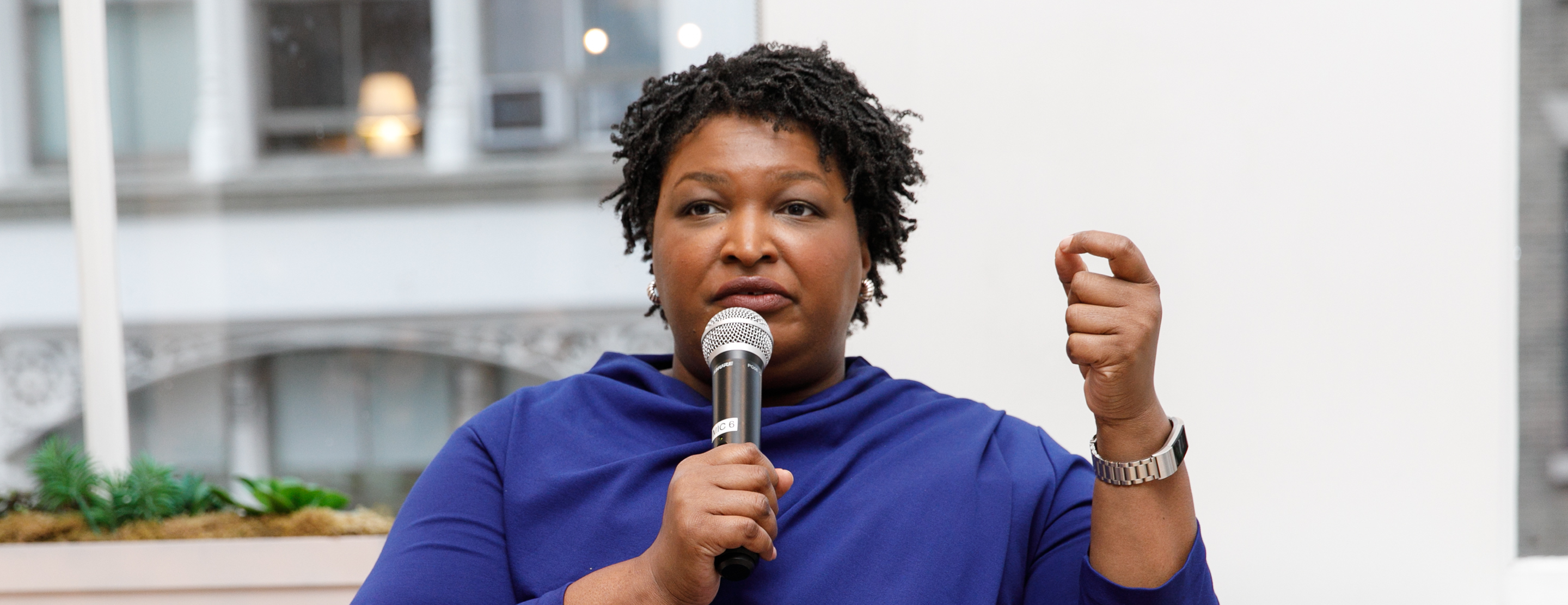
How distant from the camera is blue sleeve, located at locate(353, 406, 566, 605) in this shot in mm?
1152

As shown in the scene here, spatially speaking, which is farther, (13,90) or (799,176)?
(13,90)

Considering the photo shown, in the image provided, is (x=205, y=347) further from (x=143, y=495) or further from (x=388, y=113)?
(x=388, y=113)

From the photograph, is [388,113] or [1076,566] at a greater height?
[388,113]

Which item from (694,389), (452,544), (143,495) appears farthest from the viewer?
(143,495)

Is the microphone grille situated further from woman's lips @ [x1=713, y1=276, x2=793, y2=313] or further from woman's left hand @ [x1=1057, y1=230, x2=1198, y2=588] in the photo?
woman's left hand @ [x1=1057, y1=230, x2=1198, y2=588]

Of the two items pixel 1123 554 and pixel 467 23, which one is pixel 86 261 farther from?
pixel 1123 554

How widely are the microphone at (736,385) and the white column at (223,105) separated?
2.02 metres

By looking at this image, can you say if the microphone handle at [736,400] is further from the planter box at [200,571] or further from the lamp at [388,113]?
the lamp at [388,113]

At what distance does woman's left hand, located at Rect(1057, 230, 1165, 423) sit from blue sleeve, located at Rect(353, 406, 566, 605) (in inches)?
24.0

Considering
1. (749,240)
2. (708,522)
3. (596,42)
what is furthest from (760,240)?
(596,42)

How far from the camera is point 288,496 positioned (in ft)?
8.04

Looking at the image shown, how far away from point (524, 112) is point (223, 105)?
0.78 meters

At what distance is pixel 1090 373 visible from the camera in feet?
3.48

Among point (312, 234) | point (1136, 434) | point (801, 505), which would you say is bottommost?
point (801, 505)
